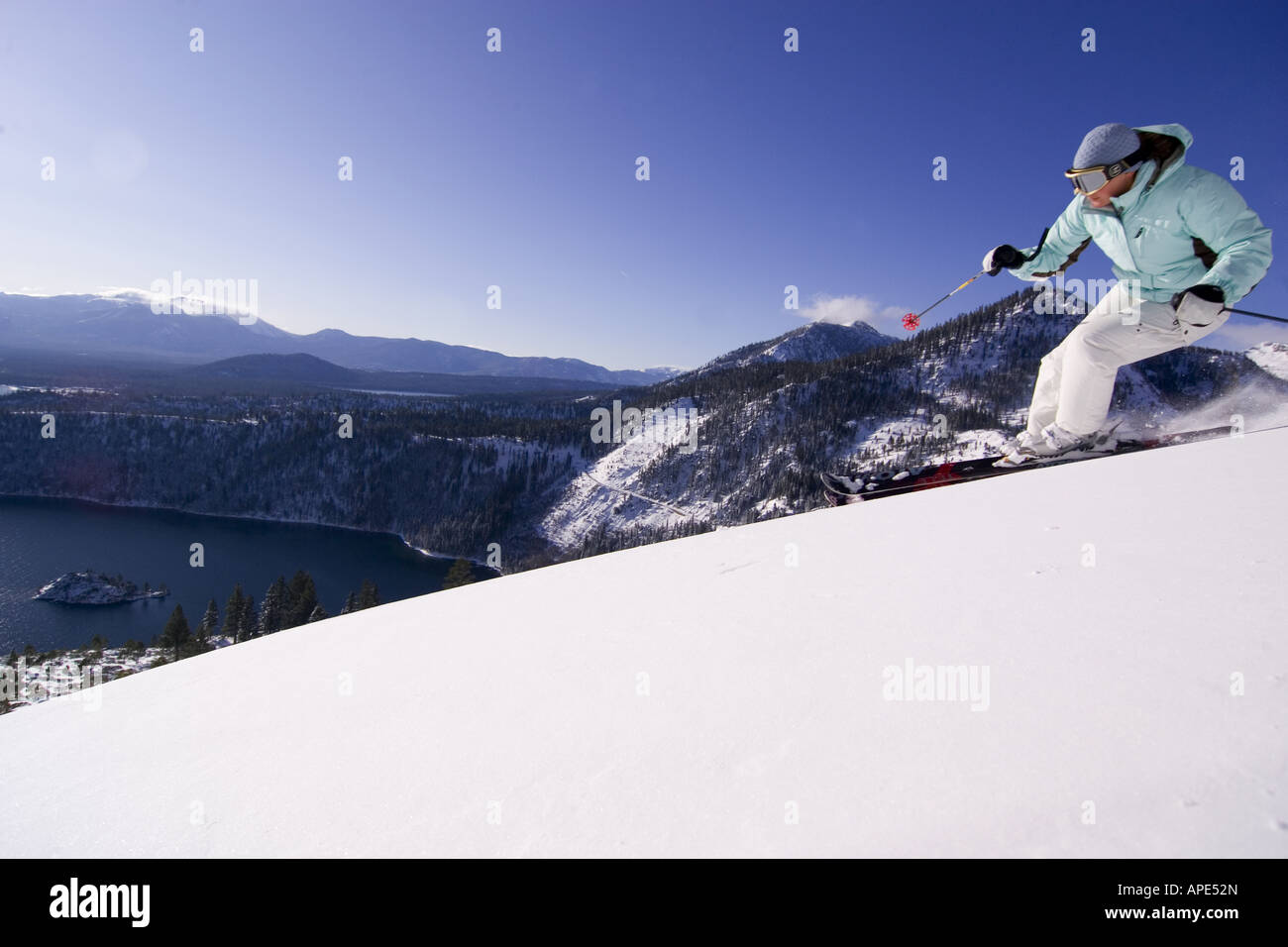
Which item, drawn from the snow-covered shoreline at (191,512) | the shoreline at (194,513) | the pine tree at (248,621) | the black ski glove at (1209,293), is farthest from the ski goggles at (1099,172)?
the snow-covered shoreline at (191,512)

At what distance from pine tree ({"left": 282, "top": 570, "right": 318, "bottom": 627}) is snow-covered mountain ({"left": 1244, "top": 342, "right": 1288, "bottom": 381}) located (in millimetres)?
94364

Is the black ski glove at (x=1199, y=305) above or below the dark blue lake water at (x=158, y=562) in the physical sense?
above

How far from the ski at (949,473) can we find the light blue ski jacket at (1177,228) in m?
1.58

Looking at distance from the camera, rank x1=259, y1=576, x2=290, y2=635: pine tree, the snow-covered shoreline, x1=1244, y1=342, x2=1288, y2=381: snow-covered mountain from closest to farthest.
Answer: x1=259, y1=576, x2=290, y2=635: pine tree < x1=1244, y1=342, x2=1288, y2=381: snow-covered mountain < the snow-covered shoreline

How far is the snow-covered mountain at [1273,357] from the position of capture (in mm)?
64250

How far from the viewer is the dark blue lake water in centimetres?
6938

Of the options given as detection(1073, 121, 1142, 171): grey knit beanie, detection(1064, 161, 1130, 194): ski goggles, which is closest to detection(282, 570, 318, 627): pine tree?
detection(1064, 161, 1130, 194): ski goggles

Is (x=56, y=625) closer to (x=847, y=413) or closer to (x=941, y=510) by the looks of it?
(x=941, y=510)

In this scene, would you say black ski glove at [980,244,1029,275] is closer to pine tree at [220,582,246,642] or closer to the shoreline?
pine tree at [220,582,246,642]

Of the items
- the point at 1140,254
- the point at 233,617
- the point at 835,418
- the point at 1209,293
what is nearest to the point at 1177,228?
the point at 1140,254

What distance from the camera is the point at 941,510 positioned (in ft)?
12.0

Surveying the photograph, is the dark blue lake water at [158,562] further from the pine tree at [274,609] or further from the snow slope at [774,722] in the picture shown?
the snow slope at [774,722]
